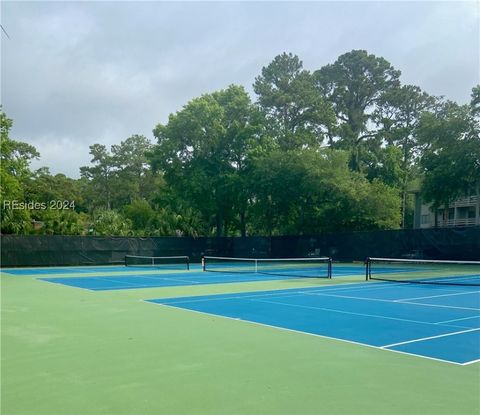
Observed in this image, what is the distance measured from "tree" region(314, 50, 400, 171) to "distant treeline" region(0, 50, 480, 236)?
11cm

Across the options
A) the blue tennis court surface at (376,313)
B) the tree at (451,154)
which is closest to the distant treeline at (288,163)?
the tree at (451,154)

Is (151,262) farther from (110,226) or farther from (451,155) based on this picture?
(451,155)

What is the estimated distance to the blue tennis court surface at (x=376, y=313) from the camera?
284 inches

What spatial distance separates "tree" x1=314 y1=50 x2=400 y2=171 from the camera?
5491 centimetres

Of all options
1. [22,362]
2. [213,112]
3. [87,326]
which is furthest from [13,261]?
[22,362]

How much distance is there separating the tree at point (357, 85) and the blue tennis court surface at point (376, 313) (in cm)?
4137

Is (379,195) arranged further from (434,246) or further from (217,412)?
(217,412)

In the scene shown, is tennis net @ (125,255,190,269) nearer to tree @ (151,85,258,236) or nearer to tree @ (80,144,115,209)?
tree @ (151,85,258,236)

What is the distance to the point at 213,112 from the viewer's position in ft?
Result: 133

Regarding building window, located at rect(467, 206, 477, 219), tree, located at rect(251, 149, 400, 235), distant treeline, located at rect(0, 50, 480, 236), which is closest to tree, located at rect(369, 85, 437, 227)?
distant treeline, located at rect(0, 50, 480, 236)

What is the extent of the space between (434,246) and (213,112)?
2034cm

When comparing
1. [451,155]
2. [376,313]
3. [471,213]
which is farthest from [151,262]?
[471,213]

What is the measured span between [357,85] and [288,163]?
73.8 feet

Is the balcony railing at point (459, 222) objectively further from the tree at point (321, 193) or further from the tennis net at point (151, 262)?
the tennis net at point (151, 262)
